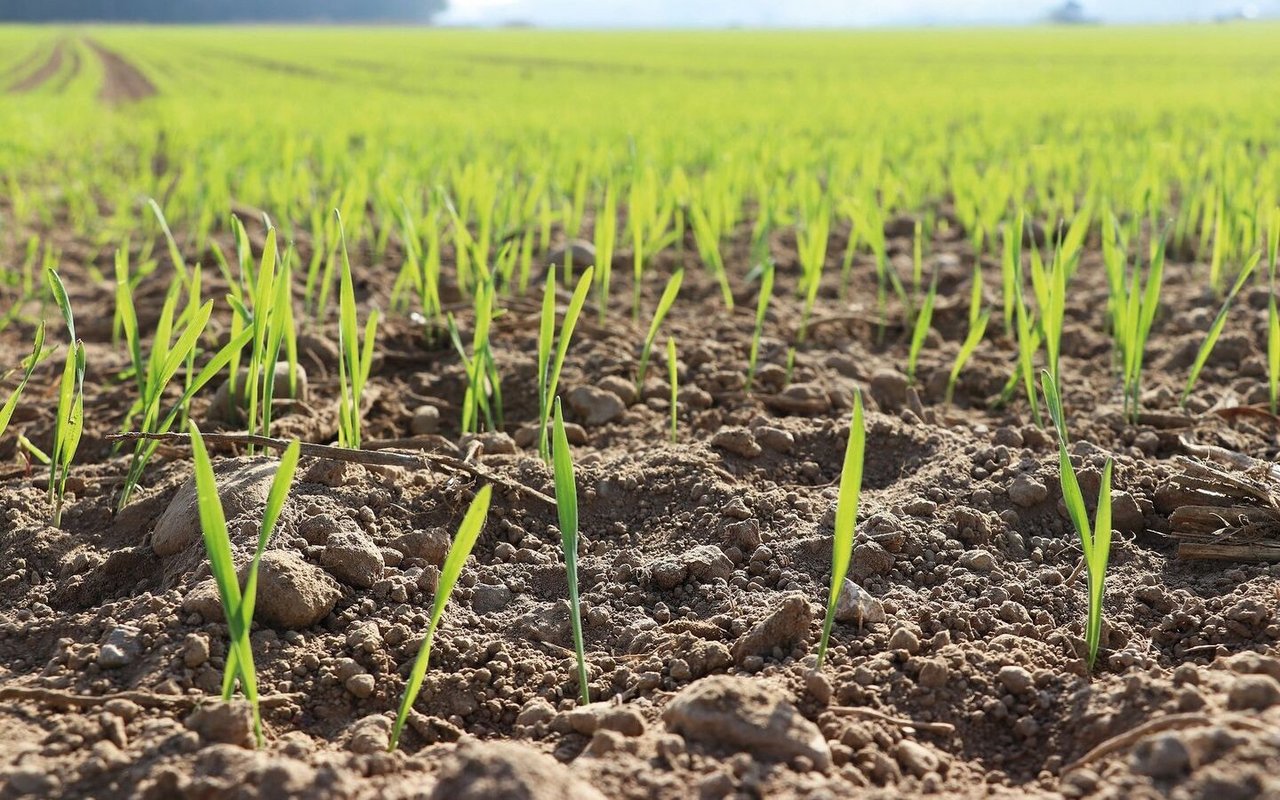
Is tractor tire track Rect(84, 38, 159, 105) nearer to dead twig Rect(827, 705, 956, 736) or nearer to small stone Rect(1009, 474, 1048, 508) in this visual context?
small stone Rect(1009, 474, 1048, 508)

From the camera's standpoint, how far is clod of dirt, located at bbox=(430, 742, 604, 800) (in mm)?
803

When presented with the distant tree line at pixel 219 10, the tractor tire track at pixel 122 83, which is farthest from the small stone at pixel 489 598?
the distant tree line at pixel 219 10

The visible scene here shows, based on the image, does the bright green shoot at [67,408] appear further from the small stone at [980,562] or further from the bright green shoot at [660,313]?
the small stone at [980,562]

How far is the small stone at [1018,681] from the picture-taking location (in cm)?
107

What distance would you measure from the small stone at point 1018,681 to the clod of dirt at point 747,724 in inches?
9.2

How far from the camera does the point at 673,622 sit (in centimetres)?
124

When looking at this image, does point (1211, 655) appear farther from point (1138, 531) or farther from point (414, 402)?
point (414, 402)

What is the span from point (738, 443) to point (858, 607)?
492 millimetres

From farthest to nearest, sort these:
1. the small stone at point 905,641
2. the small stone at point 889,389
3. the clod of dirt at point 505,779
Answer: the small stone at point 889,389 < the small stone at point 905,641 < the clod of dirt at point 505,779

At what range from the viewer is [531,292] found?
9.20 feet

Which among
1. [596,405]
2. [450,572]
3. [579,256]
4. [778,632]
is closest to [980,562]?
[778,632]

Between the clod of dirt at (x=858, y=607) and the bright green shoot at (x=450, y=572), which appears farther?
the clod of dirt at (x=858, y=607)

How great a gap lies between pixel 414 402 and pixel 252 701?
112cm

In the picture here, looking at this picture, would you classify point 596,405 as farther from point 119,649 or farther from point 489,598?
point 119,649
